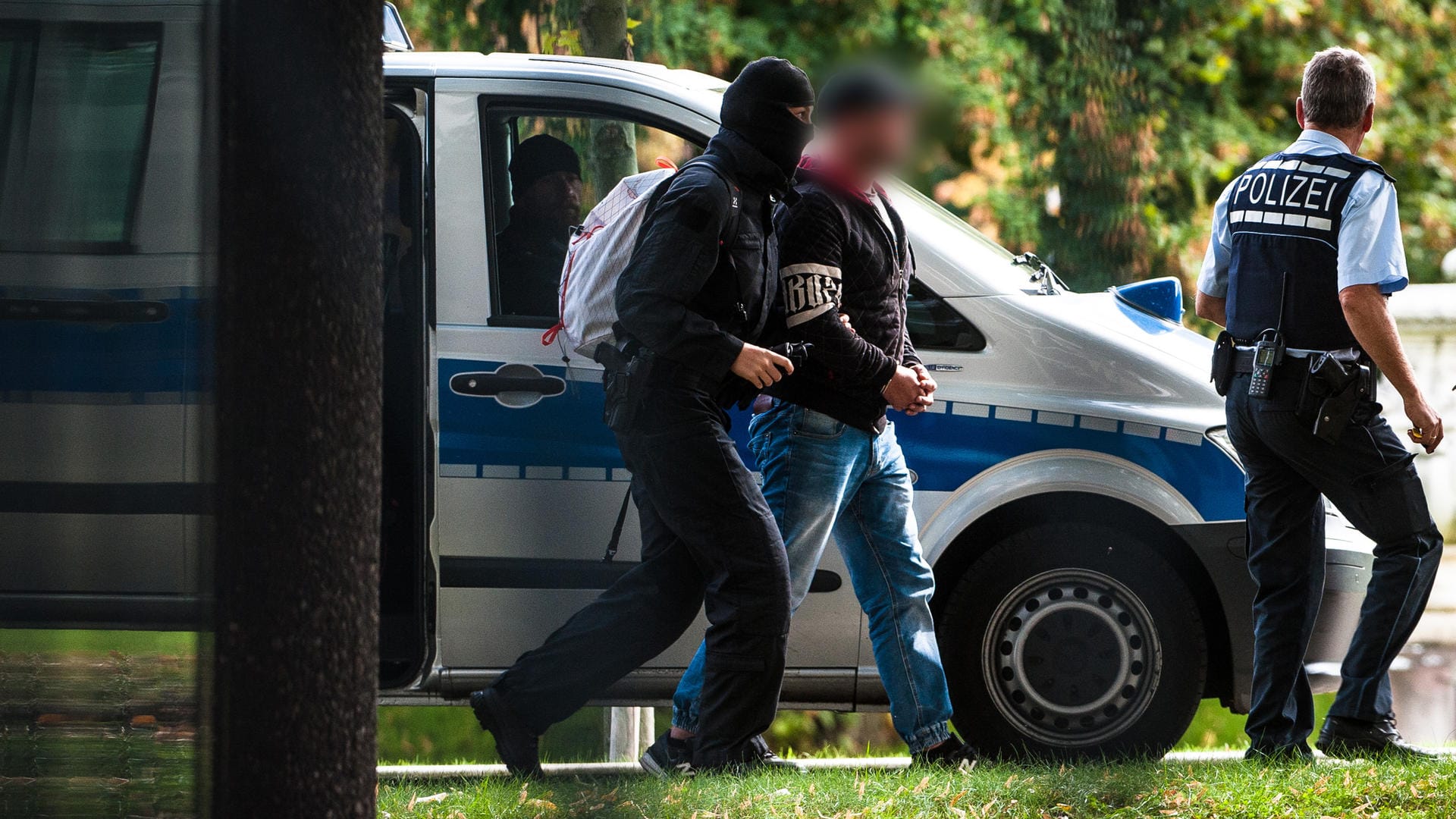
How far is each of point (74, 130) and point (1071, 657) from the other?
2746mm

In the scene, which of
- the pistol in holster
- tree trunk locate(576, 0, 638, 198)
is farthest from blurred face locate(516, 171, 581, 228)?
the pistol in holster

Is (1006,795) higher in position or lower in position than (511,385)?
lower

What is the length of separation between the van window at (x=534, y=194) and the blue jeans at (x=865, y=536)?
701 mm

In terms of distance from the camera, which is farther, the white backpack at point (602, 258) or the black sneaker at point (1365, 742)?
the black sneaker at point (1365, 742)

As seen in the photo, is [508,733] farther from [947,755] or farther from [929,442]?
[929,442]

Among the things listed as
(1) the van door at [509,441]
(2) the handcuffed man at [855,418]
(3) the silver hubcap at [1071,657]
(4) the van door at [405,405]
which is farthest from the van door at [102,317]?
(3) the silver hubcap at [1071,657]

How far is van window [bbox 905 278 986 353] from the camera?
13.8ft

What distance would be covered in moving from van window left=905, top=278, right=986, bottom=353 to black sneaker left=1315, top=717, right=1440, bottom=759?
53.8 inches

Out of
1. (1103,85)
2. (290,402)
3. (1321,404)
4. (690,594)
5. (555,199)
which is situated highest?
(1103,85)

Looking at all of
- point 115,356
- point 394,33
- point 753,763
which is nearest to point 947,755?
point 753,763

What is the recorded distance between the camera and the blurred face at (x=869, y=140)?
3.96 metres

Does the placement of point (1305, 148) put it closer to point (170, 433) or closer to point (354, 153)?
point (354, 153)

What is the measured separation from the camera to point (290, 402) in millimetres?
2375

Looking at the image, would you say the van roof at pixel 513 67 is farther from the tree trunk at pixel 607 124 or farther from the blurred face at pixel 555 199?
the blurred face at pixel 555 199
